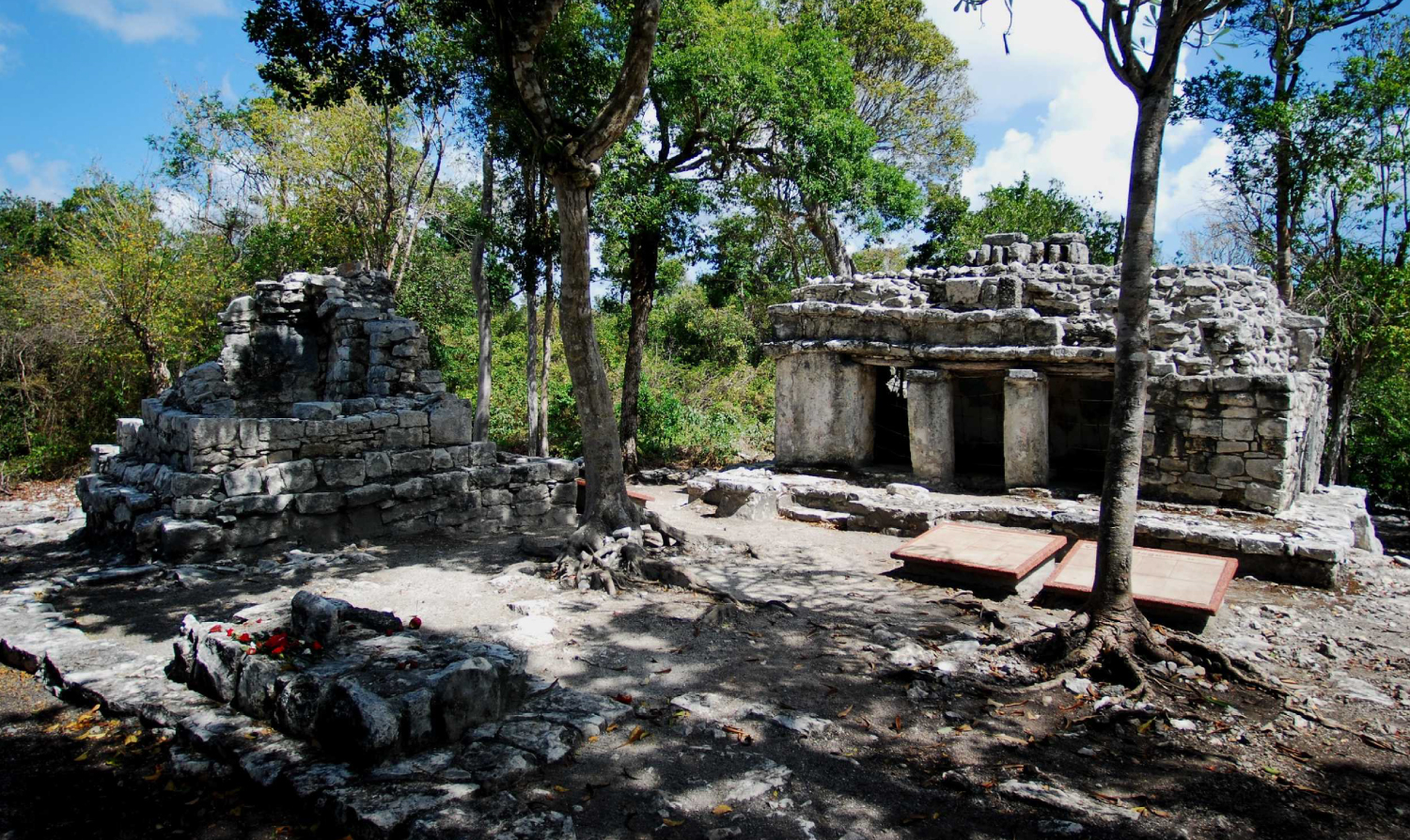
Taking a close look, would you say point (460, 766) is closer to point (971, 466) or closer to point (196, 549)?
point (196, 549)

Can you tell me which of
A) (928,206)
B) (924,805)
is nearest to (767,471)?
(924,805)

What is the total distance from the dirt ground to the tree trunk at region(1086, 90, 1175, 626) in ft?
2.35

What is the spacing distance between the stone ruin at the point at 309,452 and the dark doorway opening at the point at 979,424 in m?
6.90

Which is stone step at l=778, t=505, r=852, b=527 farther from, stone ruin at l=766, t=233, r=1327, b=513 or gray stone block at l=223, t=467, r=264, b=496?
gray stone block at l=223, t=467, r=264, b=496

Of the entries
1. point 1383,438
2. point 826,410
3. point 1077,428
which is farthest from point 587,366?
point 1383,438

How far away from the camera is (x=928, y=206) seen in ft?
68.7

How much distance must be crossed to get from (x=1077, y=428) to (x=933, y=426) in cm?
285

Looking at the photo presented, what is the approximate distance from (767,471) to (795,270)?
12438 mm

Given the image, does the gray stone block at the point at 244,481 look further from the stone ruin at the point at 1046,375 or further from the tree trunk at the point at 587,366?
the stone ruin at the point at 1046,375

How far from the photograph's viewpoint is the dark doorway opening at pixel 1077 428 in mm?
11844

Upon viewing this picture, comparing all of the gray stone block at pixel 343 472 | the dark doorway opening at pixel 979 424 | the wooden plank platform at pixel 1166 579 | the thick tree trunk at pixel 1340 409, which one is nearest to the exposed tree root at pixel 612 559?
the gray stone block at pixel 343 472

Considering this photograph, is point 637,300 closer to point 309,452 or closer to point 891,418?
point 891,418

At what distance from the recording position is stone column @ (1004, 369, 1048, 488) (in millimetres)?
10344

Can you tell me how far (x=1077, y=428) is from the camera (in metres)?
12.2
